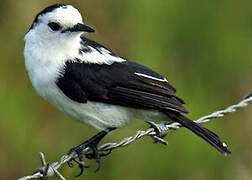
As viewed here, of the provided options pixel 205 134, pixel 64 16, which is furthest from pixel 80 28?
pixel 205 134

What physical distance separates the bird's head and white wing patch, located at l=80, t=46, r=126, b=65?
182 mm

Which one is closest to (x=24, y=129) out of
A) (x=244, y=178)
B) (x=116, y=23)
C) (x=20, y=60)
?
(x=20, y=60)

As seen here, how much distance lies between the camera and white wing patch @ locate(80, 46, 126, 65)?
18.4 ft

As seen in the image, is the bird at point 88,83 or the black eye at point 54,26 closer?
the bird at point 88,83

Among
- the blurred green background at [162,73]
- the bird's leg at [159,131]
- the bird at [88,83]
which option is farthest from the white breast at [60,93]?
the blurred green background at [162,73]

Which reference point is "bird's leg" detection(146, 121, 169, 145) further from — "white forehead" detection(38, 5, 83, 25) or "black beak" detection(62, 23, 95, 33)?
"white forehead" detection(38, 5, 83, 25)

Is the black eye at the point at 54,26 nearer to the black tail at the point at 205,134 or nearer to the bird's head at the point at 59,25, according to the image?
the bird's head at the point at 59,25

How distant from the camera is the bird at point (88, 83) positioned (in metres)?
5.39

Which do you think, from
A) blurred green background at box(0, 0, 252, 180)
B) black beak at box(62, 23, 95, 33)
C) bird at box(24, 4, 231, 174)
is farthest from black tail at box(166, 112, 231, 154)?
blurred green background at box(0, 0, 252, 180)

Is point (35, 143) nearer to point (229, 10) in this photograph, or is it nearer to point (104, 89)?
point (104, 89)

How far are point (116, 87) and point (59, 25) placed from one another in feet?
2.14

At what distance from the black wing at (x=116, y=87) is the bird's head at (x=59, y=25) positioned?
0.23 metres

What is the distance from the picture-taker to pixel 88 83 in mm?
5461

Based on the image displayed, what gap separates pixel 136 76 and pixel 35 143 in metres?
1.54
